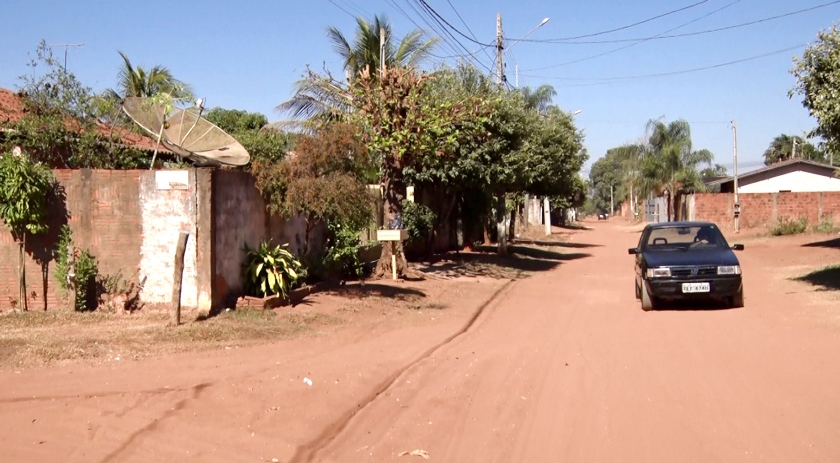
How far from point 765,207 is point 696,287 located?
1373 inches

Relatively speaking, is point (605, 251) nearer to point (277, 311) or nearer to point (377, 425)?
point (277, 311)

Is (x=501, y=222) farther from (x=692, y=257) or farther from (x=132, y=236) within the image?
(x=132, y=236)

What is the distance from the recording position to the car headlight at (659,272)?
13.9m

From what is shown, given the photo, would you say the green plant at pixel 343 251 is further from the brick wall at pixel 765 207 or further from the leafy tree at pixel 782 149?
the leafy tree at pixel 782 149

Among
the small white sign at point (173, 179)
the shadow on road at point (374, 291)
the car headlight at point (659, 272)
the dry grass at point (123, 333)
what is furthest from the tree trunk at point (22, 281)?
the car headlight at point (659, 272)

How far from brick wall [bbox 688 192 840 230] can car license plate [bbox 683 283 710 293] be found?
3021 centimetres

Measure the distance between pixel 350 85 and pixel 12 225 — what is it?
893 centimetres

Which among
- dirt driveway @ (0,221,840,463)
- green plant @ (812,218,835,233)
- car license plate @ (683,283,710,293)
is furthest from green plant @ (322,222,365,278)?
green plant @ (812,218,835,233)

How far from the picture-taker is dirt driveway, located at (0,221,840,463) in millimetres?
6621

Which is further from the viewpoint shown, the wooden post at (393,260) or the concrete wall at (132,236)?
the wooden post at (393,260)

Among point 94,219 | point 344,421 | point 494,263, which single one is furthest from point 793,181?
point 344,421

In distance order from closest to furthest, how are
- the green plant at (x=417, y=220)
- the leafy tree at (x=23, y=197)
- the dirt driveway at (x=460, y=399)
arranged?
the dirt driveway at (x=460, y=399)
the leafy tree at (x=23, y=197)
the green plant at (x=417, y=220)

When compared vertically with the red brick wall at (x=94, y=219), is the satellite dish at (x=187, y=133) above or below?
above

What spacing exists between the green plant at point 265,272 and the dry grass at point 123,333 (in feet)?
2.17
